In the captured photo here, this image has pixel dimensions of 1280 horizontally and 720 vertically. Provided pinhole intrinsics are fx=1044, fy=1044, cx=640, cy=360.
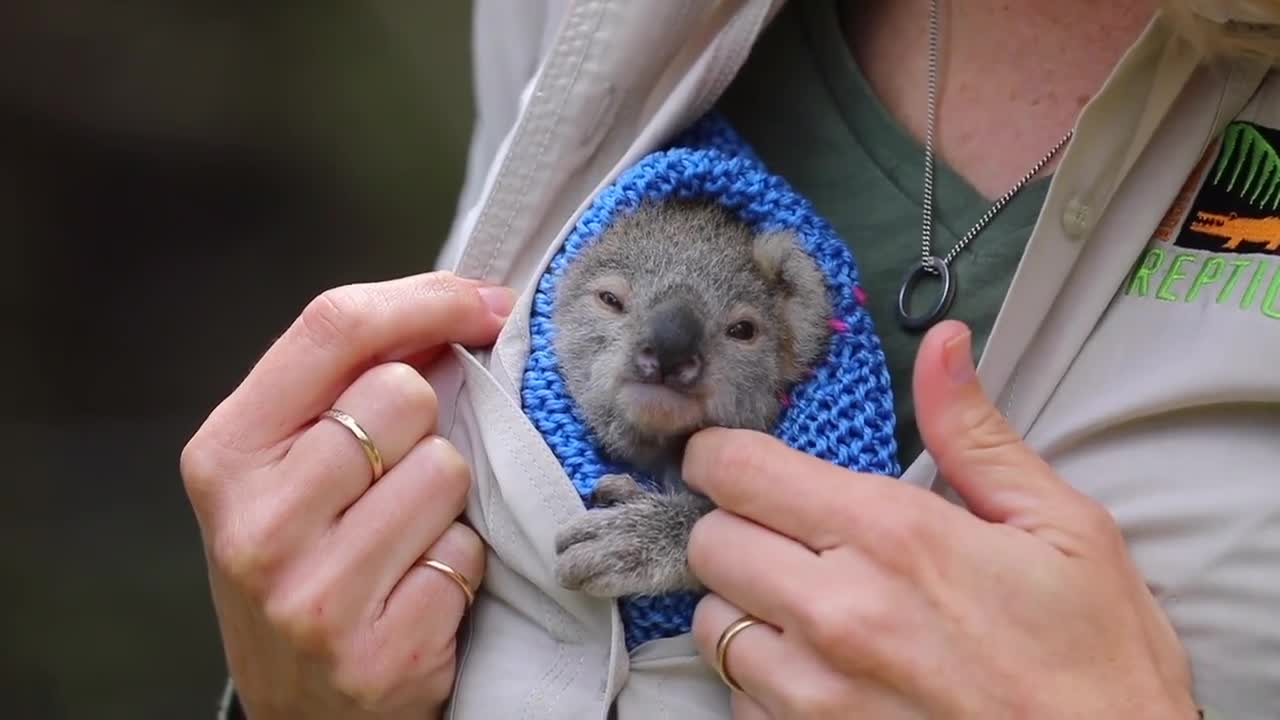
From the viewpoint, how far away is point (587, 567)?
100 cm

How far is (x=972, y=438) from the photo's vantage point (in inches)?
36.2

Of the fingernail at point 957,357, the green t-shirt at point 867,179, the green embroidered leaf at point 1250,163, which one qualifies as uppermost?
the green embroidered leaf at point 1250,163

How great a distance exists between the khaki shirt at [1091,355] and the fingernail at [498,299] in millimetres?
36

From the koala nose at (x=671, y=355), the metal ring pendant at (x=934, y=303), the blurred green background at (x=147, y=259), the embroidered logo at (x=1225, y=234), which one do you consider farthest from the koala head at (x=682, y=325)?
the blurred green background at (x=147, y=259)

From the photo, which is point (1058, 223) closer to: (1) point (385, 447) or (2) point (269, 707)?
(1) point (385, 447)

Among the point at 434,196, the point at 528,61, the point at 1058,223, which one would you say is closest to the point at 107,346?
the point at 434,196

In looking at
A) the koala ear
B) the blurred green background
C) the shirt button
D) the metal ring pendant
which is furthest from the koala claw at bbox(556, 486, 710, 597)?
the blurred green background

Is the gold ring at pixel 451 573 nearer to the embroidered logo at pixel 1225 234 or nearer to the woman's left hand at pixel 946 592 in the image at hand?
the woman's left hand at pixel 946 592

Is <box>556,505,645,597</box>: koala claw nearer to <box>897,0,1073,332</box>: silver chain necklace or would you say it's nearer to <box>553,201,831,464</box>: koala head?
<box>553,201,831,464</box>: koala head

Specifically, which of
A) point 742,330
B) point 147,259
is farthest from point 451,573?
point 147,259

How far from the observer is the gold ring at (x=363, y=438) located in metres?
1.05

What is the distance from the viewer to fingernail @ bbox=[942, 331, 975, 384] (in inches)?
35.7

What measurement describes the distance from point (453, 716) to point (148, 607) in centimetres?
162

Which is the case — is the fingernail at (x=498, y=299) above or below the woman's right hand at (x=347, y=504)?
above
